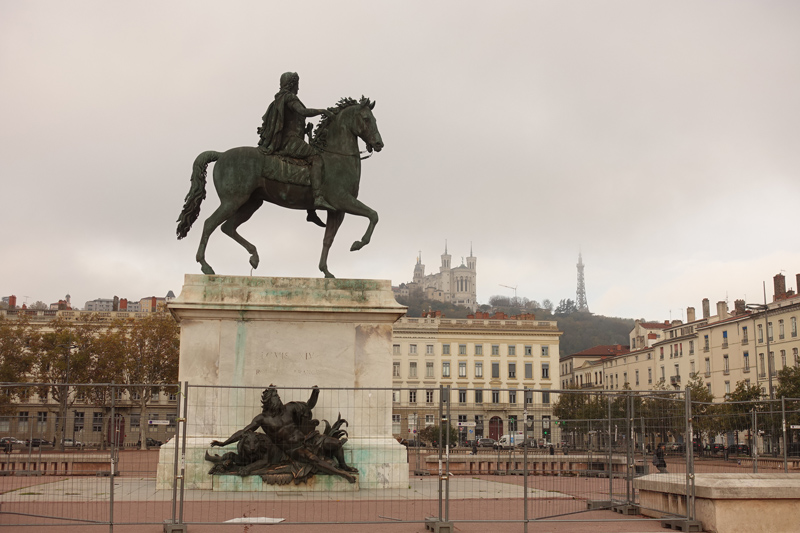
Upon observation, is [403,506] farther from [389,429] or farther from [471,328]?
[471,328]

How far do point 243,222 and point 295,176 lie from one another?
1.79 metres

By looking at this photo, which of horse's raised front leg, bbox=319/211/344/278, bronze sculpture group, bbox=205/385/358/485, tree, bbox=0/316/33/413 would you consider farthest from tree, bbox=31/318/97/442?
bronze sculpture group, bbox=205/385/358/485

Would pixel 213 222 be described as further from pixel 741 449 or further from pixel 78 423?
pixel 741 449

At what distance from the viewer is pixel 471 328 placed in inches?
4284

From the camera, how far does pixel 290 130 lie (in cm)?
1794

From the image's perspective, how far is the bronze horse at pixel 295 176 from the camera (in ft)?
57.4

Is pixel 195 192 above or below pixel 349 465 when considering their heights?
above

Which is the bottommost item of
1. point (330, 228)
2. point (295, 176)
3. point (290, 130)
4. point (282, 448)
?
point (282, 448)

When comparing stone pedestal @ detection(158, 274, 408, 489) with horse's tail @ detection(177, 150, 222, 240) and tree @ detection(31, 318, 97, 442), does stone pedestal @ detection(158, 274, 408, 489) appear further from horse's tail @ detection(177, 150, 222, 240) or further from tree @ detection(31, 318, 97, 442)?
tree @ detection(31, 318, 97, 442)

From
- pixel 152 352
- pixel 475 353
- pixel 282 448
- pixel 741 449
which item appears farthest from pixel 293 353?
pixel 475 353

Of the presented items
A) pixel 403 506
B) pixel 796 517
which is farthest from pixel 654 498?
pixel 403 506

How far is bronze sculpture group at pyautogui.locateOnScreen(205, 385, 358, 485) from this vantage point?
15.1 meters

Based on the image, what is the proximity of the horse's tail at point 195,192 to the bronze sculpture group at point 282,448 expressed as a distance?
4721 millimetres

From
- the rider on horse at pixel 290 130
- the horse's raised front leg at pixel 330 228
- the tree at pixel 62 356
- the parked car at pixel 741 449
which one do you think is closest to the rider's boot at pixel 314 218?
the horse's raised front leg at pixel 330 228
